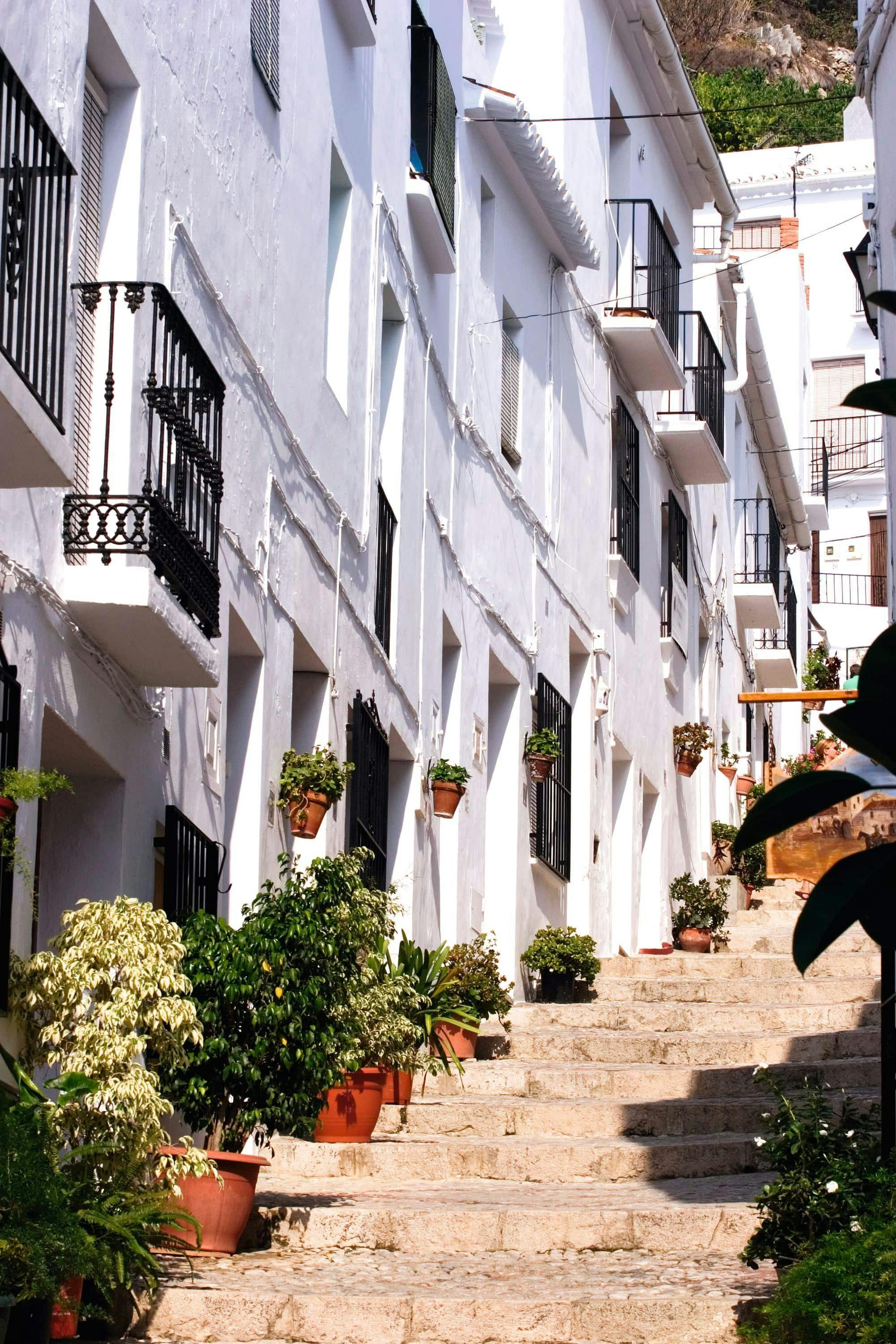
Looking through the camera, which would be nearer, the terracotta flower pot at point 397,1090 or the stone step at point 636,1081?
the terracotta flower pot at point 397,1090

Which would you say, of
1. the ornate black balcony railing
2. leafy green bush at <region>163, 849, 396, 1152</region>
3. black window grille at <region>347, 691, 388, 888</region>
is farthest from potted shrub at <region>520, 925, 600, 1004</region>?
the ornate black balcony railing

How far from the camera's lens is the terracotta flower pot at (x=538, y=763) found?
1720cm

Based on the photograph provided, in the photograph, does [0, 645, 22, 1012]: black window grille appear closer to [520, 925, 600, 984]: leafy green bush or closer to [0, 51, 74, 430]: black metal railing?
[0, 51, 74, 430]: black metal railing

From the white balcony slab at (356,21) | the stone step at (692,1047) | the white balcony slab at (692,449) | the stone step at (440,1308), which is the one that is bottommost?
the stone step at (440,1308)

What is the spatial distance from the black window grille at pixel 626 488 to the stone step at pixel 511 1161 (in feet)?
34.3

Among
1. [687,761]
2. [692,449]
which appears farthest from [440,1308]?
[692,449]

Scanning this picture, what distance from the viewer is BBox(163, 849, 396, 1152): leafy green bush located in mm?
8773

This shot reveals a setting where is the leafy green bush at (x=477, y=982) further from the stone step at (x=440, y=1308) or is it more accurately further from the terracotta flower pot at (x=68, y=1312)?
the terracotta flower pot at (x=68, y=1312)

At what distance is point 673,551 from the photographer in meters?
23.7

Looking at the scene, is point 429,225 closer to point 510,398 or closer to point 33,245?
point 510,398

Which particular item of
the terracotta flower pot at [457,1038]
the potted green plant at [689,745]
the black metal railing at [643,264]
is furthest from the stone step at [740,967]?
the black metal railing at [643,264]

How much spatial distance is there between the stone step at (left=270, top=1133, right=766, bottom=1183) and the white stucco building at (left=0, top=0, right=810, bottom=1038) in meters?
1.48

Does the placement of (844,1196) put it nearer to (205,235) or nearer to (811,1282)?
(811,1282)

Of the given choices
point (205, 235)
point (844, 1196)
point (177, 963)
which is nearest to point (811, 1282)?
point (844, 1196)
